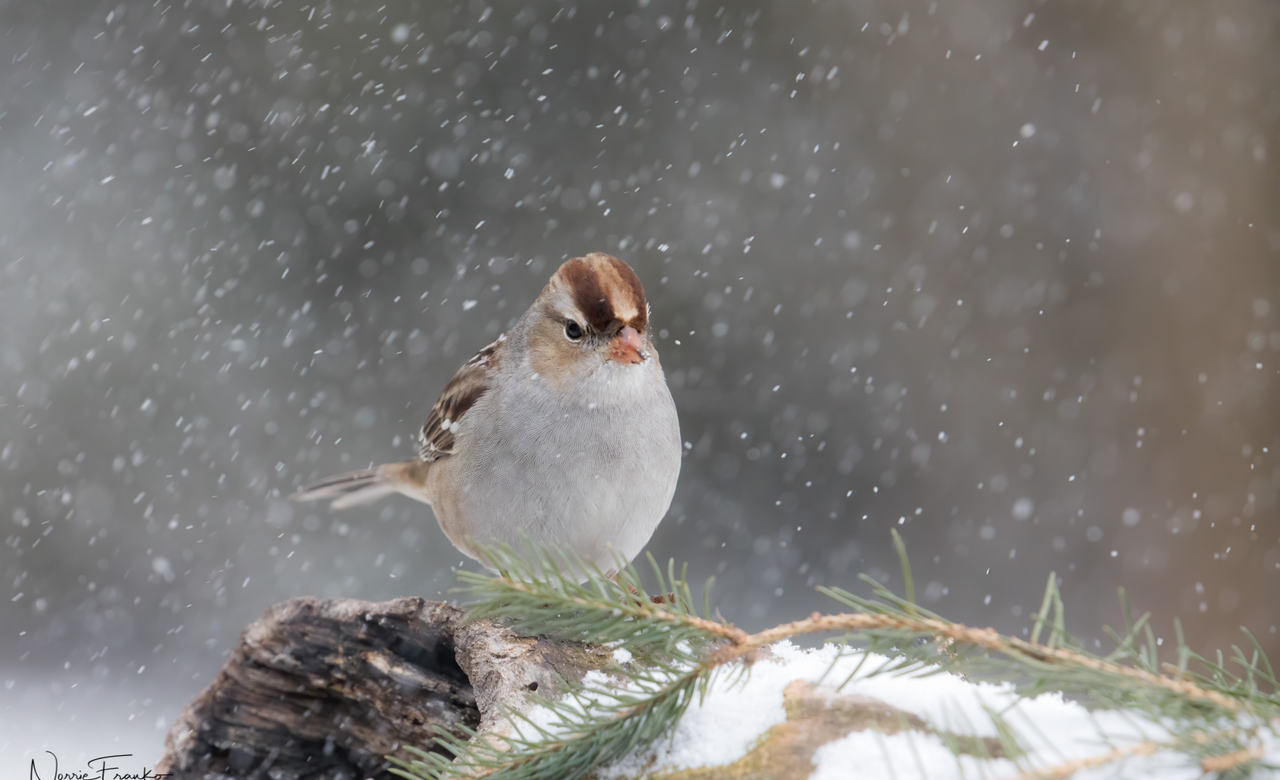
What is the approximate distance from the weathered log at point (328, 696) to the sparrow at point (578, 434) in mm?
234

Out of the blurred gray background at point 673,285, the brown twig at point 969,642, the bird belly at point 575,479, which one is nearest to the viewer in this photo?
the brown twig at point 969,642

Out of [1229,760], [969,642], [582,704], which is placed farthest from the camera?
[582,704]

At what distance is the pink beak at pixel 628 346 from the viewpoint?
1.93 m

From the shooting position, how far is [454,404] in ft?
7.76

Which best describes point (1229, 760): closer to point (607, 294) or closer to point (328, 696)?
point (607, 294)

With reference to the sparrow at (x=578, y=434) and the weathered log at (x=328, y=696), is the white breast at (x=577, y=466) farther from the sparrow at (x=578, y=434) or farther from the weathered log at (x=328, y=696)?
the weathered log at (x=328, y=696)

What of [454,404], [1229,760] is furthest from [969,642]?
[454,404]

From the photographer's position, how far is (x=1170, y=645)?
3.71 meters

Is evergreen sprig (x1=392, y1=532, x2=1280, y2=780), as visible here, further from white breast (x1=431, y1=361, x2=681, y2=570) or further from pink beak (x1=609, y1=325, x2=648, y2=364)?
pink beak (x1=609, y1=325, x2=648, y2=364)

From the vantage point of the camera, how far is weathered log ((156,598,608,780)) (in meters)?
1.82

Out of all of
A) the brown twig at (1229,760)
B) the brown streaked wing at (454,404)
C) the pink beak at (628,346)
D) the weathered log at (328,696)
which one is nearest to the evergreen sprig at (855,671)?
the brown twig at (1229,760)

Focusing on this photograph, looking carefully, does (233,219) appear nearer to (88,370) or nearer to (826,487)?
(88,370)

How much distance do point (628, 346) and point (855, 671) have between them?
1.09m

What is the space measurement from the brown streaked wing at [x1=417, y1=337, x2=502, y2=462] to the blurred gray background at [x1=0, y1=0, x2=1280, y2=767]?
139 cm
